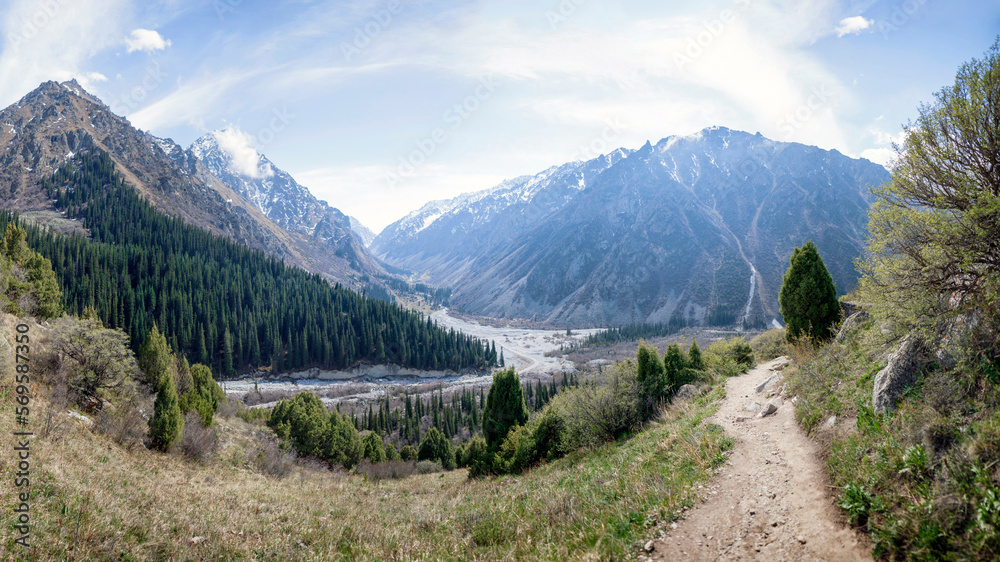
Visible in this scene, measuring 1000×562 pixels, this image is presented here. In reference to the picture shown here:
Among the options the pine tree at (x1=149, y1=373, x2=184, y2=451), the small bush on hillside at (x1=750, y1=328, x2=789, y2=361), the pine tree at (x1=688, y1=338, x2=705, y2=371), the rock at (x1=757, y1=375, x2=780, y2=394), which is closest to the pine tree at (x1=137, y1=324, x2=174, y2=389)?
the pine tree at (x1=149, y1=373, x2=184, y2=451)

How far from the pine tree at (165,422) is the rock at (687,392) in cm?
2869

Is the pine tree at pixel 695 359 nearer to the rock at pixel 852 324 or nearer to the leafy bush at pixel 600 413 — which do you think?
the leafy bush at pixel 600 413

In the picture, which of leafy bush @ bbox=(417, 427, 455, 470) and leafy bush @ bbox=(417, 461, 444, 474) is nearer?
leafy bush @ bbox=(417, 461, 444, 474)

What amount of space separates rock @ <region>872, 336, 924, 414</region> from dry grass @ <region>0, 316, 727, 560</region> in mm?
4466

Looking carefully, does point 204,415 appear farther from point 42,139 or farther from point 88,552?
point 42,139

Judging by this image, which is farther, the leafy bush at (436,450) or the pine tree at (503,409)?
the leafy bush at (436,450)

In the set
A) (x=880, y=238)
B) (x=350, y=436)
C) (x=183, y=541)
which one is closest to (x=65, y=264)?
(x=350, y=436)

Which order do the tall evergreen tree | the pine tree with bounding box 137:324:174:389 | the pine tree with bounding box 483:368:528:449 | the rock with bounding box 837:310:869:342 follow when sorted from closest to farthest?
the rock with bounding box 837:310:869:342 < the tall evergreen tree < the pine tree with bounding box 137:324:174:389 < the pine tree with bounding box 483:368:528:449

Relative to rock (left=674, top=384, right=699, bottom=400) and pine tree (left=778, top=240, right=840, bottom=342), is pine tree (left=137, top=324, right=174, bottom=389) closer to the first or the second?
rock (left=674, top=384, right=699, bottom=400)

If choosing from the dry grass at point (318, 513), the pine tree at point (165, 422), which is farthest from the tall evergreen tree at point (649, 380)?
the pine tree at point (165, 422)

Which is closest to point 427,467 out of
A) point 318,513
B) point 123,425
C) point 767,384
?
point 123,425

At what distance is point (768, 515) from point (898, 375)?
4899 millimetres

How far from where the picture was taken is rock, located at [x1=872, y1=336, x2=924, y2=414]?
937 cm

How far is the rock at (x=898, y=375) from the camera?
30.7 ft
